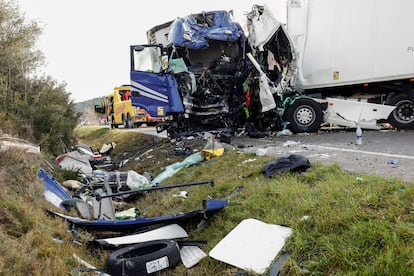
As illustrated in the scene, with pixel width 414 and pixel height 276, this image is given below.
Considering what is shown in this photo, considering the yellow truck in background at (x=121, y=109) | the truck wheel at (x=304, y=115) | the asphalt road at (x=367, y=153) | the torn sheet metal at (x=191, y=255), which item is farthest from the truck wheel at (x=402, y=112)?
the yellow truck in background at (x=121, y=109)

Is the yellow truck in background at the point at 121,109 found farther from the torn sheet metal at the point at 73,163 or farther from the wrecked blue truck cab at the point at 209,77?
the wrecked blue truck cab at the point at 209,77

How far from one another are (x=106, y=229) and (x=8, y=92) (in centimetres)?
666

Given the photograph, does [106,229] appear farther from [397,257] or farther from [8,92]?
[8,92]

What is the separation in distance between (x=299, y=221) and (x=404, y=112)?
565 cm

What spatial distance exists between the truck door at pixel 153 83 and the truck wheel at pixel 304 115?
8.43 ft

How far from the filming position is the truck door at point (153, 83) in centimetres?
→ 758

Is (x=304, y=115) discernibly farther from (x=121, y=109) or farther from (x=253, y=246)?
(x=121, y=109)

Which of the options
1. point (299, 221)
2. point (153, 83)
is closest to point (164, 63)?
point (153, 83)

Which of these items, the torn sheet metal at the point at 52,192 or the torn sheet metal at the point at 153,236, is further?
the torn sheet metal at the point at 52,192

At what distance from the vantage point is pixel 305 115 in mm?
7664

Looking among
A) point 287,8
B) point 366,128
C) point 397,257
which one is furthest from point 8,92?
point 397,257

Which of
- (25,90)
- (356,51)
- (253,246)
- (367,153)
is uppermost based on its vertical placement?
(356,51)

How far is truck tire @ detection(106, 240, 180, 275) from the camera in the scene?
8.58 ft

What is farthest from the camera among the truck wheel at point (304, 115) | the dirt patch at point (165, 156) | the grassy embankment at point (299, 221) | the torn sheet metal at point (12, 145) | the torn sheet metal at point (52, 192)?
the truck wheel at point (304, 115)
